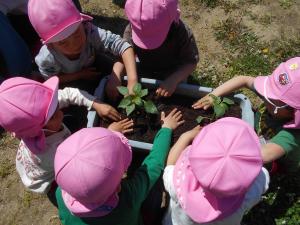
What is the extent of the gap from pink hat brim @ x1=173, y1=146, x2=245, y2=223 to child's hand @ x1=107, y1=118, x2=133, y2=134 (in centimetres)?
95

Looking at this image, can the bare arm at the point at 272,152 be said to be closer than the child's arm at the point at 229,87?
Yes

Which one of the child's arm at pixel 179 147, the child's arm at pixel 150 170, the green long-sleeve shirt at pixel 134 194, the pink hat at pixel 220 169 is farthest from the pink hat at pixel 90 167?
the child's arm at pixel 179 147

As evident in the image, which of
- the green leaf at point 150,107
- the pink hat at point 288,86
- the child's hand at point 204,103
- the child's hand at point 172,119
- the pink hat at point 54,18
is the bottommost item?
the child's hand at point 172,119

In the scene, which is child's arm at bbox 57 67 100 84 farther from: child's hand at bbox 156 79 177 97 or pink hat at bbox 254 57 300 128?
pink hat at bbox 254 57 300 128

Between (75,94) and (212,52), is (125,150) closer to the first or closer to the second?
(75,94)

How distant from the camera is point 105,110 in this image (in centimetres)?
295

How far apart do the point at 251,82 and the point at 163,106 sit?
0.67m

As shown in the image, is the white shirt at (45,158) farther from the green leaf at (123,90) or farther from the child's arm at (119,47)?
the child's arm at (119,47)

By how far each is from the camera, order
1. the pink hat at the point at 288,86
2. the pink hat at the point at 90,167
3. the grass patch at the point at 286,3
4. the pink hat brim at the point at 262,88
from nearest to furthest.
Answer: the pink hat at the point at 90,167 < the pink hat at the point at 288,86 < the pink hat brim at the point at 262,88 < the grass patch at the point at 286,3

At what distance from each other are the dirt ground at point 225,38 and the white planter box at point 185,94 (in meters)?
0.75

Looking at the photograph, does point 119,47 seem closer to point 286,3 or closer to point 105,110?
point 105,110

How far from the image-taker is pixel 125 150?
2.22 metres

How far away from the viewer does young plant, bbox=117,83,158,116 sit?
2.87m

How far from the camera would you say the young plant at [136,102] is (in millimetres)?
2871
